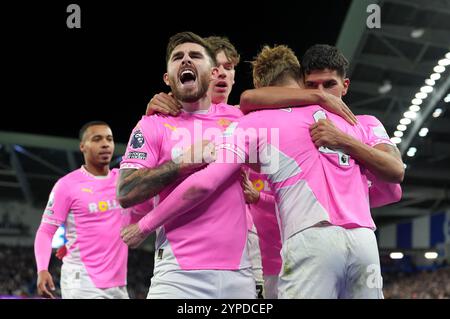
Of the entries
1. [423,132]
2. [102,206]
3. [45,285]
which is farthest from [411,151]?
[45,285]

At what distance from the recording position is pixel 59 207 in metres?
5.41

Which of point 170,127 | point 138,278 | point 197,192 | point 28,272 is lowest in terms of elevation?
point 197,192

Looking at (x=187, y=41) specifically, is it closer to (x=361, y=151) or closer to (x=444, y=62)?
(x=361, y=151)

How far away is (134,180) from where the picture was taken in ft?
9.57

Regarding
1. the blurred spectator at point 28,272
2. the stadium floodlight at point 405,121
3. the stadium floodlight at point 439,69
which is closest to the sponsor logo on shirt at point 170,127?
the stadium floodlight at point 439,69

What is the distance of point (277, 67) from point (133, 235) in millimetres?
1065

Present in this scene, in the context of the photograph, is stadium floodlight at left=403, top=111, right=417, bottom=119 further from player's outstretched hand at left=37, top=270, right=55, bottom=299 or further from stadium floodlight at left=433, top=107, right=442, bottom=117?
player's outstretched hand at left=37, top=270, right=55, bottom=299

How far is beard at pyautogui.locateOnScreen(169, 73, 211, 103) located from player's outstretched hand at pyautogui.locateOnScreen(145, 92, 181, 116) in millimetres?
35

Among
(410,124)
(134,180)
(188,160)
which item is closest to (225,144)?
(188,160)

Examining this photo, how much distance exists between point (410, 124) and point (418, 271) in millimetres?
9738

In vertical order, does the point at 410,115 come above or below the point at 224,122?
above

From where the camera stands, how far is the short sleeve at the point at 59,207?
538cm

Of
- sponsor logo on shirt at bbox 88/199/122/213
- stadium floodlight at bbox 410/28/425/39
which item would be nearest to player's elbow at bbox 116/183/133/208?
sponsor logo on shirt at bbox 88/199/122/213
